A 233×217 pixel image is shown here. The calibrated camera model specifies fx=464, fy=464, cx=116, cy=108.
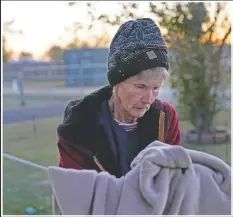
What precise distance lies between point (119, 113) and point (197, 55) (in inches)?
202

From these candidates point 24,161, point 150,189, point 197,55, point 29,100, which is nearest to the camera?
point 150,189

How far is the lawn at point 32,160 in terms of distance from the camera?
408cm

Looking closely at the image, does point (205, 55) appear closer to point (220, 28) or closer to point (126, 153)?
point (220, 28)

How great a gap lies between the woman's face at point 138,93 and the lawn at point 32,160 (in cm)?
263

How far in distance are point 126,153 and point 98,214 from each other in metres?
0.50

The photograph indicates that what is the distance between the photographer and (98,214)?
0.87m

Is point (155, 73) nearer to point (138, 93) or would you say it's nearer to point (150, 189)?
point (138, 93)

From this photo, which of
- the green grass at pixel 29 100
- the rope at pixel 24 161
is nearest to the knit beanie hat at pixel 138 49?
the rope at pixel 24 161

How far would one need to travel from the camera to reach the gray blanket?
88cm

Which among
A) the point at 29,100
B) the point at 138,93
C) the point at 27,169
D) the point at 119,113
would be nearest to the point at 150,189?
the point at 138,93

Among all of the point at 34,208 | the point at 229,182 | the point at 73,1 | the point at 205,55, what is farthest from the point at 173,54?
the point at 229,182

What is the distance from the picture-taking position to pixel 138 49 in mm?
1216

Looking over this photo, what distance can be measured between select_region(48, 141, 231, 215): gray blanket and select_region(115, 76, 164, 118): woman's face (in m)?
0.35

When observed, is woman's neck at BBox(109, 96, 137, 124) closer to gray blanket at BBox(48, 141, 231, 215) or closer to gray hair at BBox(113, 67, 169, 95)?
gray hair at BBox(113, 67, 169, 95)
